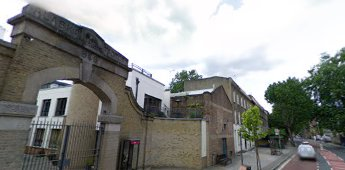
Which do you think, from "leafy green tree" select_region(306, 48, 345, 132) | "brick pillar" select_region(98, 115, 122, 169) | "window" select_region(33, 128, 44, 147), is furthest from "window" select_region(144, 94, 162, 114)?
"leafy green tree" select_region(306, 48, 345, 132)

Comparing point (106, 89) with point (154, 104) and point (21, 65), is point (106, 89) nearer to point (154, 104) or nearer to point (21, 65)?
point (21, 65)

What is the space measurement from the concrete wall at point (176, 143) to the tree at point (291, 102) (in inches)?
1175

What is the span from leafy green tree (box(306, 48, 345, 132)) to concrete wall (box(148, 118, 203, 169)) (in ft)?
101

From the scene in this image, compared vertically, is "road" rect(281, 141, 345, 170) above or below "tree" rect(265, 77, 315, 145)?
below

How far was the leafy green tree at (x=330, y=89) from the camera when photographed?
32.5m

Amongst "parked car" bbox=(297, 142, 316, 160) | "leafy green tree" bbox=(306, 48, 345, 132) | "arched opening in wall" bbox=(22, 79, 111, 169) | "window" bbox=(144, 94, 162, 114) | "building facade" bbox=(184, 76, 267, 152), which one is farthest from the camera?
"leafy green tree" bbox=(306, 48, 345, 132)

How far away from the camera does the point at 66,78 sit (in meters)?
6.84

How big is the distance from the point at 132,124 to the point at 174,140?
4.51 metres

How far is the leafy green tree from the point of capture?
32469 mm

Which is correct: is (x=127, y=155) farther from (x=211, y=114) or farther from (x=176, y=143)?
(x=211, y=114)

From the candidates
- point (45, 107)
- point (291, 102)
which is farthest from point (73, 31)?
point (291, 102)

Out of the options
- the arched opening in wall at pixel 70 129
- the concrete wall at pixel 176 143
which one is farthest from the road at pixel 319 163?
the arched opening in wall at pixel 70 129

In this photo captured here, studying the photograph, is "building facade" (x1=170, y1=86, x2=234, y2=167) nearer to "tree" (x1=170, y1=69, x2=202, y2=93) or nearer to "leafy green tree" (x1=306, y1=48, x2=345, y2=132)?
"tree" (x1=170, y1=69, x2=202, y2=93)

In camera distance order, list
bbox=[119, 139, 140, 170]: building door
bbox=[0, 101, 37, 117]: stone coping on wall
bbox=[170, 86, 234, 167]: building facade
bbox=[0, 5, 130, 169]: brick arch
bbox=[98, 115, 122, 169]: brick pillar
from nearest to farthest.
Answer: bbox=[0, 101, 37, 117]: stone coping on wall
bbox=[0, 5, 130, 169]: brick arch
bbox=[98, 115, 122, 169]: brick pillar
bbox=[119, 139, 140, 170]: building door
bbox=[170, 86, 234, 167]: building facade
